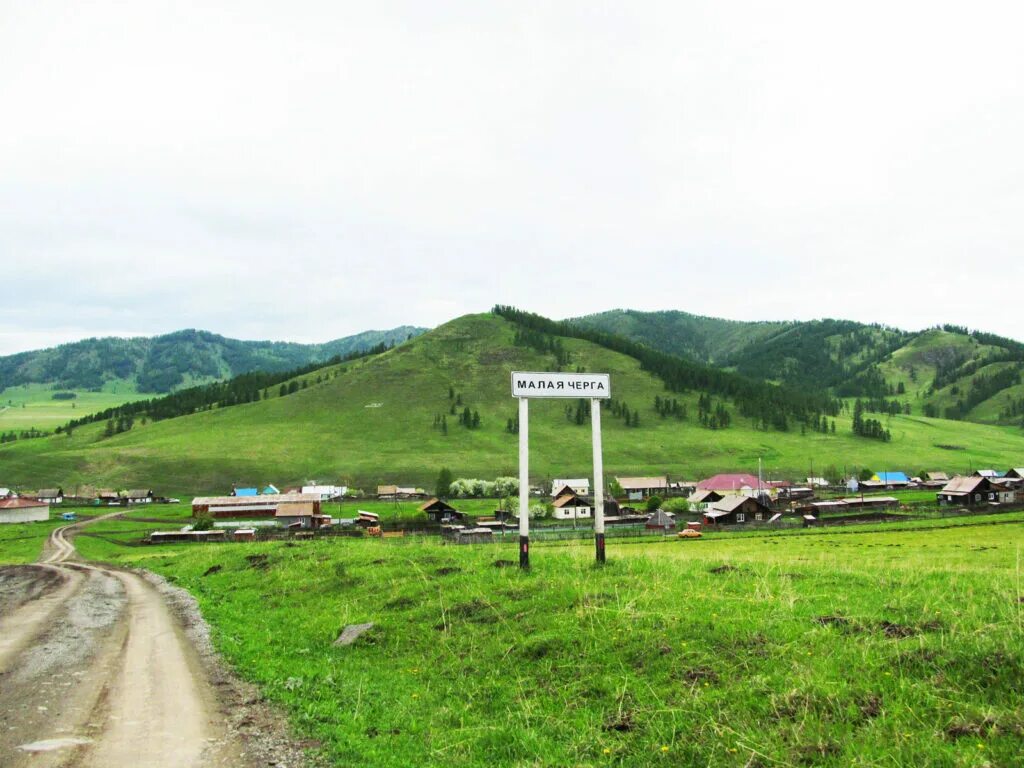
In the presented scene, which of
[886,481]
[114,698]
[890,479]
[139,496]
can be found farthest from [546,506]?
[114,698]

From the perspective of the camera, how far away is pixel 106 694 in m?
12.5

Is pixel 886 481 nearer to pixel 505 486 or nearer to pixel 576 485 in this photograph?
pixel 576 485

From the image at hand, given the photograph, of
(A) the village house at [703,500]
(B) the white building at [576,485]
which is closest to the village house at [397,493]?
(B) the white building at [576,485]

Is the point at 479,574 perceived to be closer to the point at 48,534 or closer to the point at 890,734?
the point at 890,734

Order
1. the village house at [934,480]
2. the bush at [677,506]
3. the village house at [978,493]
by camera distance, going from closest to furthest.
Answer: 1. the village house at [978,493]
2. the bush at [677,506]
3. the village house at [934,480]

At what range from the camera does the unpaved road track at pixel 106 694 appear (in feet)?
31.2

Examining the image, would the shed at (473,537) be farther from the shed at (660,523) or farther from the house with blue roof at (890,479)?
the house with blue roof at (890,479)

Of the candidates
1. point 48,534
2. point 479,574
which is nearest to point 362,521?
point 48,534

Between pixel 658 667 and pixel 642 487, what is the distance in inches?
Result: 6200

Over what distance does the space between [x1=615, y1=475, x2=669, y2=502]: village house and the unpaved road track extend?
145998 mm

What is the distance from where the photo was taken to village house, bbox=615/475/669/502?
162000 mm

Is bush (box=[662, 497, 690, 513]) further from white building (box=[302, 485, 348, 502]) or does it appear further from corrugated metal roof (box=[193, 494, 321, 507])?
white building (box=[302, 485, 348, 502])

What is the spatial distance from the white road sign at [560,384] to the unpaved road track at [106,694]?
10.1m

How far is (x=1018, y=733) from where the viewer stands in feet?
22.7
